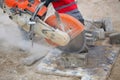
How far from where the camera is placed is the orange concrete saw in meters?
4.66

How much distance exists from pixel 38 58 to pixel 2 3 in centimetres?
120

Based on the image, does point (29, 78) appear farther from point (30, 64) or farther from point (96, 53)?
point (96, 53)

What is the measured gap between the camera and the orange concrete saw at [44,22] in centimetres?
466

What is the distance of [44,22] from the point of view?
4.81 metres

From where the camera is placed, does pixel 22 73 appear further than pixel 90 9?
No

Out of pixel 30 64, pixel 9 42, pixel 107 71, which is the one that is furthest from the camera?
pixel 9 42

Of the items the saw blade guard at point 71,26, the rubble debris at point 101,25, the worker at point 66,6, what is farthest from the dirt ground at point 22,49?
the worker at point 66,6

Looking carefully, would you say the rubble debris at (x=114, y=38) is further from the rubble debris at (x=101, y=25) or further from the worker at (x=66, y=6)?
the worker at (x=66, y=6)

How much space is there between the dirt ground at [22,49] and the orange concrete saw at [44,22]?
67cm

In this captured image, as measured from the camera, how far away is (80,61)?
5.04 metres

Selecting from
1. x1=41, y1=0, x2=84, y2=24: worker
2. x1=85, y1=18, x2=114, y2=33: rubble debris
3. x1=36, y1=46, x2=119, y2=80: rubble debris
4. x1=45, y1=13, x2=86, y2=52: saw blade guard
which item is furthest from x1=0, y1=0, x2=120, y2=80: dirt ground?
x1=41, y1=0, x2=84, y2=24: worker

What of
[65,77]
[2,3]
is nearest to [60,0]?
[2,3]

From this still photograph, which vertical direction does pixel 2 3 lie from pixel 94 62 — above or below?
above

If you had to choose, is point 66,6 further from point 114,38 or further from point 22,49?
point 22,49
